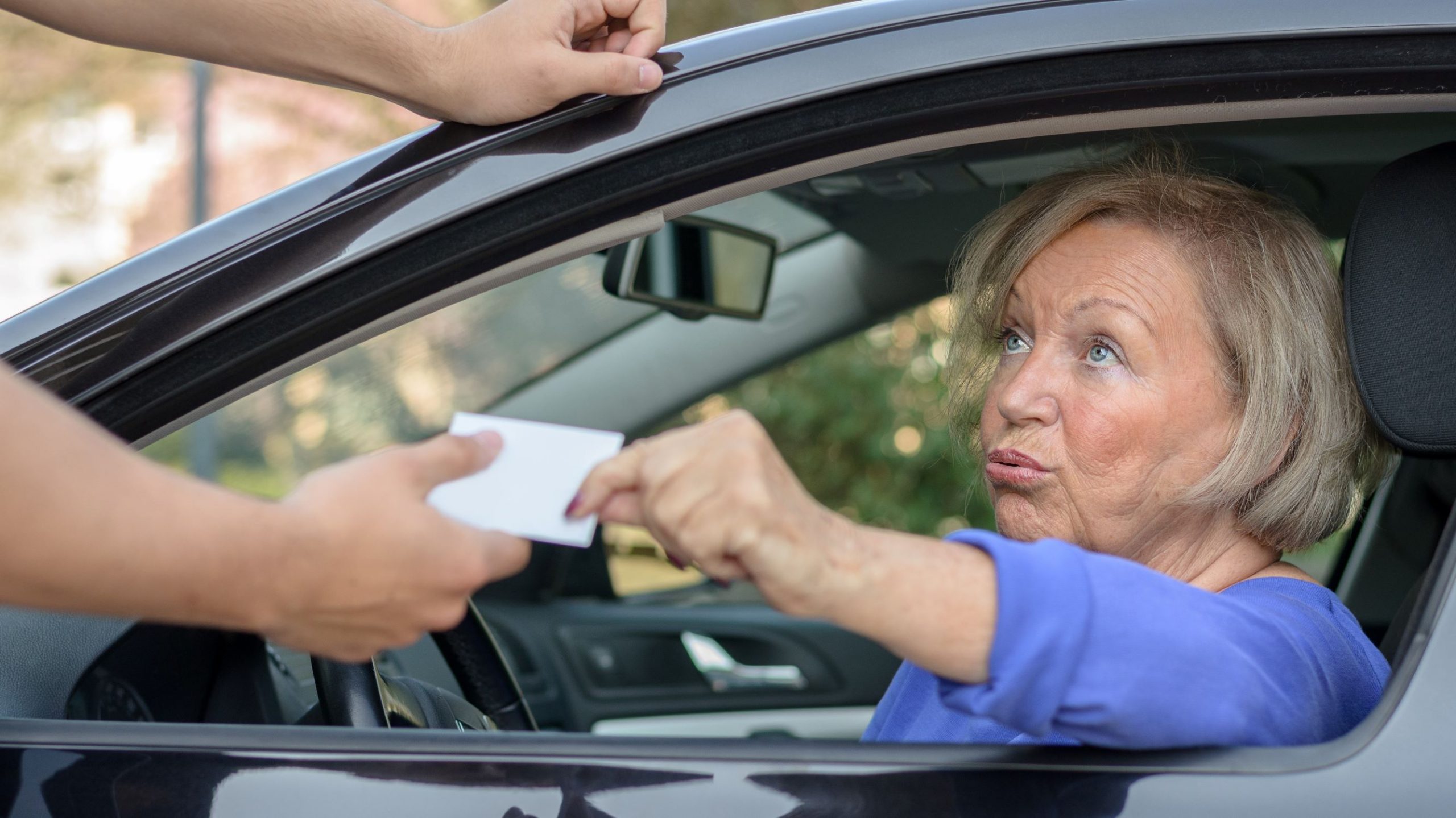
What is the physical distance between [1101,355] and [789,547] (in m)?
0.77

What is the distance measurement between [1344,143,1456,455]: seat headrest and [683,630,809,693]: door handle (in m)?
1.91

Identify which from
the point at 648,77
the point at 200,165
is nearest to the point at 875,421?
the point at 200,165

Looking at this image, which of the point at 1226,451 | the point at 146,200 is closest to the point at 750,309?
the point at 1226,451

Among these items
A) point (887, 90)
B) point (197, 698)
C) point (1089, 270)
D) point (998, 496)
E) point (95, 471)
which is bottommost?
point (197, 698)

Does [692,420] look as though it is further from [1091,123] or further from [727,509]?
[727,509]

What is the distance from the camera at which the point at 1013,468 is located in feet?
5.12

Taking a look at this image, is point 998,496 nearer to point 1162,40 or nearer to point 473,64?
point 1162,40

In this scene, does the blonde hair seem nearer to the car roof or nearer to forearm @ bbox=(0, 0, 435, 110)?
the car roof

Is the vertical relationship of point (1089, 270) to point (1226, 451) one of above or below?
above

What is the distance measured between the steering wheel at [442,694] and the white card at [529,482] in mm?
515

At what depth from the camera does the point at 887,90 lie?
118 centimetres

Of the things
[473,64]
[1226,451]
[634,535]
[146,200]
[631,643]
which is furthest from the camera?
[146,200]

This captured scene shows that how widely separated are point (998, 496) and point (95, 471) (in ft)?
3.59

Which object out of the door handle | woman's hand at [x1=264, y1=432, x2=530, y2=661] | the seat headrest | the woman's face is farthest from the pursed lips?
the door handle
